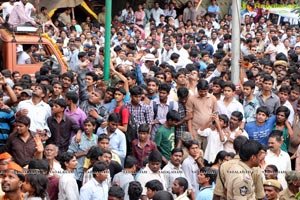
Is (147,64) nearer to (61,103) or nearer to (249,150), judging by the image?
(61,103)

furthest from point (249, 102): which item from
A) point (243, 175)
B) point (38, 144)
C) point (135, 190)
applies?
point (243, 175)

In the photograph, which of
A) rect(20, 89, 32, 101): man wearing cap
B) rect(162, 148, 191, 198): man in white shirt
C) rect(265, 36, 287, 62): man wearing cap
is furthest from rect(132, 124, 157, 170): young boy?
rect(265, 36, 287, 62): man wearing cap

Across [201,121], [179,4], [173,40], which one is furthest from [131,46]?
[179,4]

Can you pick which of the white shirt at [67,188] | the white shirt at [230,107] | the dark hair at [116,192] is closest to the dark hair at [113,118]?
the white shirt at [67,188]

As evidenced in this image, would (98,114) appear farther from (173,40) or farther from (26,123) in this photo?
(173,40)

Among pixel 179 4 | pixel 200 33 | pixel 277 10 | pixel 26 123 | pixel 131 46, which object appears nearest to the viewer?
pixel 26 123

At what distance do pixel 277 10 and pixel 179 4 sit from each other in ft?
12.1

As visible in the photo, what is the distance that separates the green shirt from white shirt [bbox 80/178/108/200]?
7.28 feet

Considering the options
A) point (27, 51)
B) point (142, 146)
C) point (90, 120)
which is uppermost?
point (27, 51)

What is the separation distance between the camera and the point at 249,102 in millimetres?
12797

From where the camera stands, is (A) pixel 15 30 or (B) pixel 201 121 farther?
(A) pixel 15 30

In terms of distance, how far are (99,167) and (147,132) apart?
1711 millimetres

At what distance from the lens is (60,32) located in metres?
21.5

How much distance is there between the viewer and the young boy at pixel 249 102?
12.6 meters
